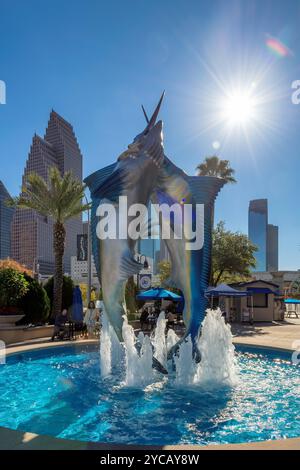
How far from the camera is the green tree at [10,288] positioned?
14.4m

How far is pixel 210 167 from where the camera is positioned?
29156 millimetres

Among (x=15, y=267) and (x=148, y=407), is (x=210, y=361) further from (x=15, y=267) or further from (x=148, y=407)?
(x=15, y=267)

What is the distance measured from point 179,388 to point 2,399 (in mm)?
3331

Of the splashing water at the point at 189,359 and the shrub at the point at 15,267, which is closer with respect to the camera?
the splashing water at the point at 189,359

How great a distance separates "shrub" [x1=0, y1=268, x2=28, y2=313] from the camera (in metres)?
14.4

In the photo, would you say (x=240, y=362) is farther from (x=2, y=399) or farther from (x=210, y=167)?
(x=210, y=167)

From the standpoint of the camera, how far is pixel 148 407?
6.21m

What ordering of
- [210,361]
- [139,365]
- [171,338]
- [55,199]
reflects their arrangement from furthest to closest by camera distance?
[55,199] → [171,338] → [210,361] → [139,365]

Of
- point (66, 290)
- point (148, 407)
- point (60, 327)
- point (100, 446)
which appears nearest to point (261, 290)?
point (66, 290)

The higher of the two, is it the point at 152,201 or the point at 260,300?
the point at 152,201

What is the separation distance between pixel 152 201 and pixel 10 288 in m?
8.70

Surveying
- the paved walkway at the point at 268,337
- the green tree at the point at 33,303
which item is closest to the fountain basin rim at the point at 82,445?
the paved walkway at the point at 268,337

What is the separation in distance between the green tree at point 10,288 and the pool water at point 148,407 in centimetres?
552

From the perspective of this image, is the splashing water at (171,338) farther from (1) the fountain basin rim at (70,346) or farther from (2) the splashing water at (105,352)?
(1) the fountain basin rim at (70,346)
